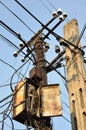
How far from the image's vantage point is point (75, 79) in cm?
951

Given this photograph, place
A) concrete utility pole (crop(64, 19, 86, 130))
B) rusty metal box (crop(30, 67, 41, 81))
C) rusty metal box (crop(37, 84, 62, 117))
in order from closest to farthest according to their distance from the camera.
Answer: concrete utility pole (crop(64, 19, 86, 130)) → rusty metal box (crop(37, 84, 62, 117)) → rusty metal box (crop(30, 67, 41, 81))

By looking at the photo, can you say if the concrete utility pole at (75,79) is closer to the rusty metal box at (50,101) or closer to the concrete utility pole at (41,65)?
the rusty metal box at (50,101)

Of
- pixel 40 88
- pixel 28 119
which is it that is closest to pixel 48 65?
pixel 40 88

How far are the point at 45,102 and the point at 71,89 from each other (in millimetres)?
814

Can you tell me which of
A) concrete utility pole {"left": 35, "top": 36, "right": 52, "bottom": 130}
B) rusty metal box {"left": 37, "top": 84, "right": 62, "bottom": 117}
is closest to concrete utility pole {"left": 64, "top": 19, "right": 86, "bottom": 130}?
rusty metal box {"left": 37, "top": 84, "right": 62, "bottom": 117}

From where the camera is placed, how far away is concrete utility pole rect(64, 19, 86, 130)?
8.73m

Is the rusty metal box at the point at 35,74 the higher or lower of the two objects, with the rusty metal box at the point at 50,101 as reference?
higher

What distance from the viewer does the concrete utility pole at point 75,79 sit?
873 centimetres

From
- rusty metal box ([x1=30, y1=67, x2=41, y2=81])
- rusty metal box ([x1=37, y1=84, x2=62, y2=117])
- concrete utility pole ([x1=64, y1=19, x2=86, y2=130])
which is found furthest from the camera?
rusty metal box ([x1=30, y1=67, x2=41, y2=81])

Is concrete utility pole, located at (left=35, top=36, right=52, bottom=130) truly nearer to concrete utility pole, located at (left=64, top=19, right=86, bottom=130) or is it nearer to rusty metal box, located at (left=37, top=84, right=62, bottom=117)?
rusty metal box, located at (left=37, top=84, right=62, bottom=117)

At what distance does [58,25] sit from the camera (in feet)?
39.2

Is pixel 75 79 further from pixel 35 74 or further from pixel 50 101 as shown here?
pixel 35 74

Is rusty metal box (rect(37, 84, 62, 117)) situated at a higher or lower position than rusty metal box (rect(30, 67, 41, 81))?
lower

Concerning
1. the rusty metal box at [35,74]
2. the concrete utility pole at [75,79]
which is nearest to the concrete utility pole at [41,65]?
the rusty metal box at [35,74]
